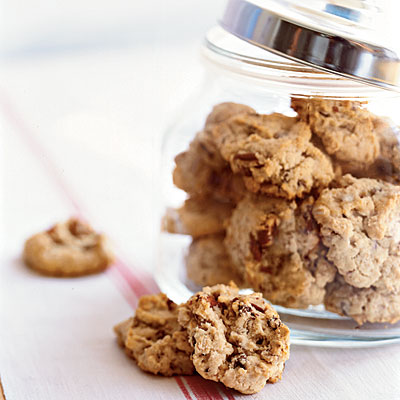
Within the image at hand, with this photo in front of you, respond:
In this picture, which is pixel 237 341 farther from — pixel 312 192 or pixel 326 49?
pixel 326 49

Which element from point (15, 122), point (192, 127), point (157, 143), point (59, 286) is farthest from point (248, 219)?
point (15, 122)

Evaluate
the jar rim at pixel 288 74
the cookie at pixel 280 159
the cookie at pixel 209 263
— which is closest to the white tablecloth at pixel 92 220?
the cookie at pixel 209 263

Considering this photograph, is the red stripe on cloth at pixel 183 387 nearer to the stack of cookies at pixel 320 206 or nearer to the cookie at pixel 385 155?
the stack of cookies at pixel 320 206

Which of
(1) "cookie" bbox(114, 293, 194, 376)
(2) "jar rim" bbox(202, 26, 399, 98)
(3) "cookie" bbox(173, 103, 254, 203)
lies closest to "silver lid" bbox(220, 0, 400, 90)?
(2) "jar rim" bbox(202, 26, 399, 98)

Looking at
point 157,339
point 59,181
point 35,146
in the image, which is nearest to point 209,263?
point 157,339

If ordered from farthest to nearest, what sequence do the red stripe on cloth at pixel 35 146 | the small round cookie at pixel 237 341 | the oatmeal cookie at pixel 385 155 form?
the red stripe on cloth at pixel 35 146, the oatmeal cookie at pixel 385 155, the small round cookie at pixel 237 341

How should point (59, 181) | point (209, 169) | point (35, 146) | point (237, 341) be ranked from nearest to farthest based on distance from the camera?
1. point (237, 341)
2. point (209, 169)
3. point (59, 181)
4. point (35, 146)

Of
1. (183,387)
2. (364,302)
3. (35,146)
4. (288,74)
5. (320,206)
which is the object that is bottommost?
(35,146)
